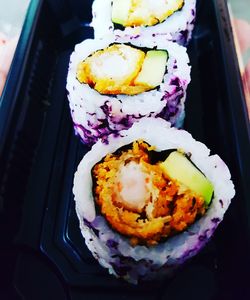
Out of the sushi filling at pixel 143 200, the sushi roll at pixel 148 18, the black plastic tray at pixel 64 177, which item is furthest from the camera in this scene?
the sushi roll at pixel 148 18

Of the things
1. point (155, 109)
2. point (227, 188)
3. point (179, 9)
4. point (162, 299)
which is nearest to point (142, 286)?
point (162, 299)

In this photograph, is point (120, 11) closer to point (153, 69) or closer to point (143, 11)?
point (143, 11)

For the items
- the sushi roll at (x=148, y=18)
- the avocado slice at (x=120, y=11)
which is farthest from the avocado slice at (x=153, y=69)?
the avocado slice at (x=120, y=11)

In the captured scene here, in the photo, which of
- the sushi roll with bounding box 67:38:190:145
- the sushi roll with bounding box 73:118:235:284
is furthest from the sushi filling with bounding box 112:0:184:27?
the sushi roll with bounding box 73:118:235:284

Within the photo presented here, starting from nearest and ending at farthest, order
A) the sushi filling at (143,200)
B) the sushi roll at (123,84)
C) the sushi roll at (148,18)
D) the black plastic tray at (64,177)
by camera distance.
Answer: the sushi filling at (143,200) < the black plastic tray at (64,177) < the sushi roll at (123,84) < the sushi roll at (148,18)

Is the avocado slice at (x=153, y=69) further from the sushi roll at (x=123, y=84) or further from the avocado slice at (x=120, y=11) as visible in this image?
the avocado slice at (x=120, y=11)

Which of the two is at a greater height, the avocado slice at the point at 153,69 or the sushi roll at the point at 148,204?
the avocado slice at the point at 153,69

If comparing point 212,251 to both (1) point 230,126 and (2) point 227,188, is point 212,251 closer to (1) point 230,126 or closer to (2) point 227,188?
(2) point 227,188

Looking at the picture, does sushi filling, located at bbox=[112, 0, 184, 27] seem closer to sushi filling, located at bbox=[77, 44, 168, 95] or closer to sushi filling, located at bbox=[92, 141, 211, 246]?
sushi filling, located at bbox=[77, 44, 168, 95]
